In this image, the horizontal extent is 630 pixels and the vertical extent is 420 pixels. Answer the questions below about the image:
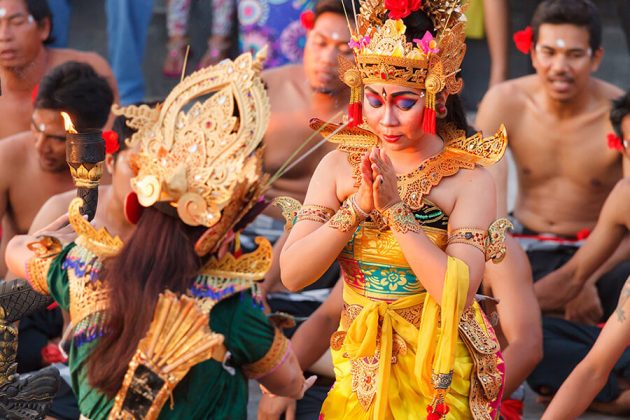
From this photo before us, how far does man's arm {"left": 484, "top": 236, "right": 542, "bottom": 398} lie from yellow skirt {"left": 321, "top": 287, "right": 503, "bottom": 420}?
908mm

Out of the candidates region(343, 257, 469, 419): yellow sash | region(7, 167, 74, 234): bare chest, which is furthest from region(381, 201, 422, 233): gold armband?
region(7, 167, 74, 234): bare chest

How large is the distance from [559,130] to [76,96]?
94.0 inches

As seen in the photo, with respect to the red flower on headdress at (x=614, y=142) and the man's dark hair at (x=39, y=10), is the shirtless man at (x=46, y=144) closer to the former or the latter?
the man's dark hair at (x=39, y=10)

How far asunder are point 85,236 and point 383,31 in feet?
3.30

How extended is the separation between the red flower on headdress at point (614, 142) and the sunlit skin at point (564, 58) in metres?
0.35

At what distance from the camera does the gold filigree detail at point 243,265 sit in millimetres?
3201

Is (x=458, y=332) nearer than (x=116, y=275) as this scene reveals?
No

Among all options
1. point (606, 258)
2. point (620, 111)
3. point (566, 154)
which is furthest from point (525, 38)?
point (606, 258)

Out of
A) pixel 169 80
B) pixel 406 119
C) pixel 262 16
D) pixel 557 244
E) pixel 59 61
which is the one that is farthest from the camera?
pixel 169 80

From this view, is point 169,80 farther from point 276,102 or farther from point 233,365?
point 233,365

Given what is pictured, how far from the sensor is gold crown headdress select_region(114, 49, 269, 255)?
3.11 meters

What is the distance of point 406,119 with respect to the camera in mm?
3604

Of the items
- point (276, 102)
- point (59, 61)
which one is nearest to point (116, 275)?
point (276, 102)

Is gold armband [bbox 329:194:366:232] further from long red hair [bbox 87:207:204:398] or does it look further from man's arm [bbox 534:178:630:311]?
man's arm [bbox 534:178:630:311]
